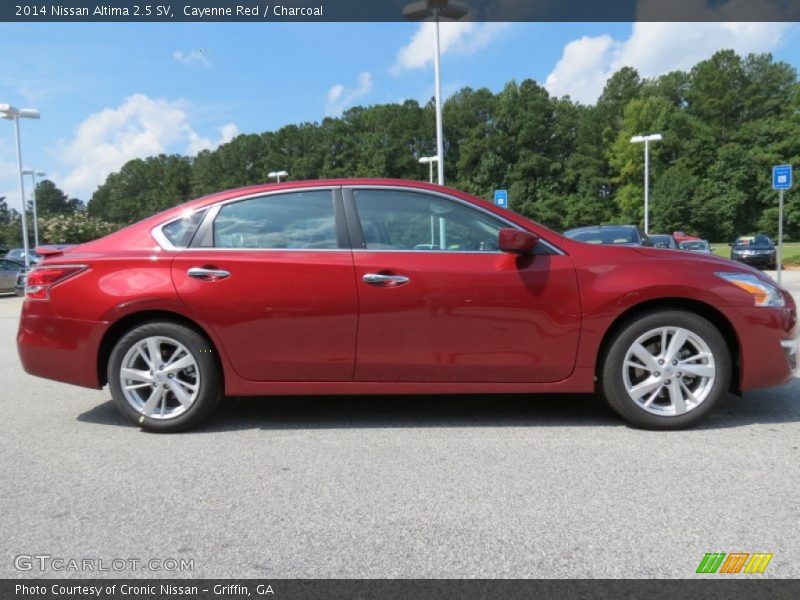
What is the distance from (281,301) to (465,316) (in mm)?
1149

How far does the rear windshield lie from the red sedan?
6546mm

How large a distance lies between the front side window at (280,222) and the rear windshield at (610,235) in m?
7.24

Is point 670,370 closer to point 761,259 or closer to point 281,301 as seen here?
point 281,301

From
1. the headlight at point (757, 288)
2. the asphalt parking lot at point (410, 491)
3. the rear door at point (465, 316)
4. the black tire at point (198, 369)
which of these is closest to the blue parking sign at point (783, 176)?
the asphalt parking lot at point (410, 491)

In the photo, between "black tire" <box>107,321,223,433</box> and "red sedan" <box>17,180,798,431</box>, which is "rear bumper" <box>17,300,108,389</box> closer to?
"red sedan" <box>17,180,798,431</box>

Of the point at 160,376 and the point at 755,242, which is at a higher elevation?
the point at 755,242

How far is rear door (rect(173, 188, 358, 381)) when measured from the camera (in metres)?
4.04

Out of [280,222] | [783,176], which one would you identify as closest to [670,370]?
[280,222]

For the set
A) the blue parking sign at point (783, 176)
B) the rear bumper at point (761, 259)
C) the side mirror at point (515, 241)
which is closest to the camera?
the side mirror at point (515, 241)

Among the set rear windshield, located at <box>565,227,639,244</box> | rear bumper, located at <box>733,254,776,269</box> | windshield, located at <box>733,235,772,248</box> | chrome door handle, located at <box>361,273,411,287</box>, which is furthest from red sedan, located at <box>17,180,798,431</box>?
windshield, located at <box>733,235,772,248</box>

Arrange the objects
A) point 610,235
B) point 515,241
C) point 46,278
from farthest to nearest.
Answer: point 610,235 → point 46,278 → point 515,241

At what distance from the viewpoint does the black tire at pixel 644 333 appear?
4027 millimetres

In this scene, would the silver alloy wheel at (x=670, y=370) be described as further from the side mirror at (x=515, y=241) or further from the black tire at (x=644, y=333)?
the side mirror at (x=515, y=241)

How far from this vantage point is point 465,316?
13.1ft
